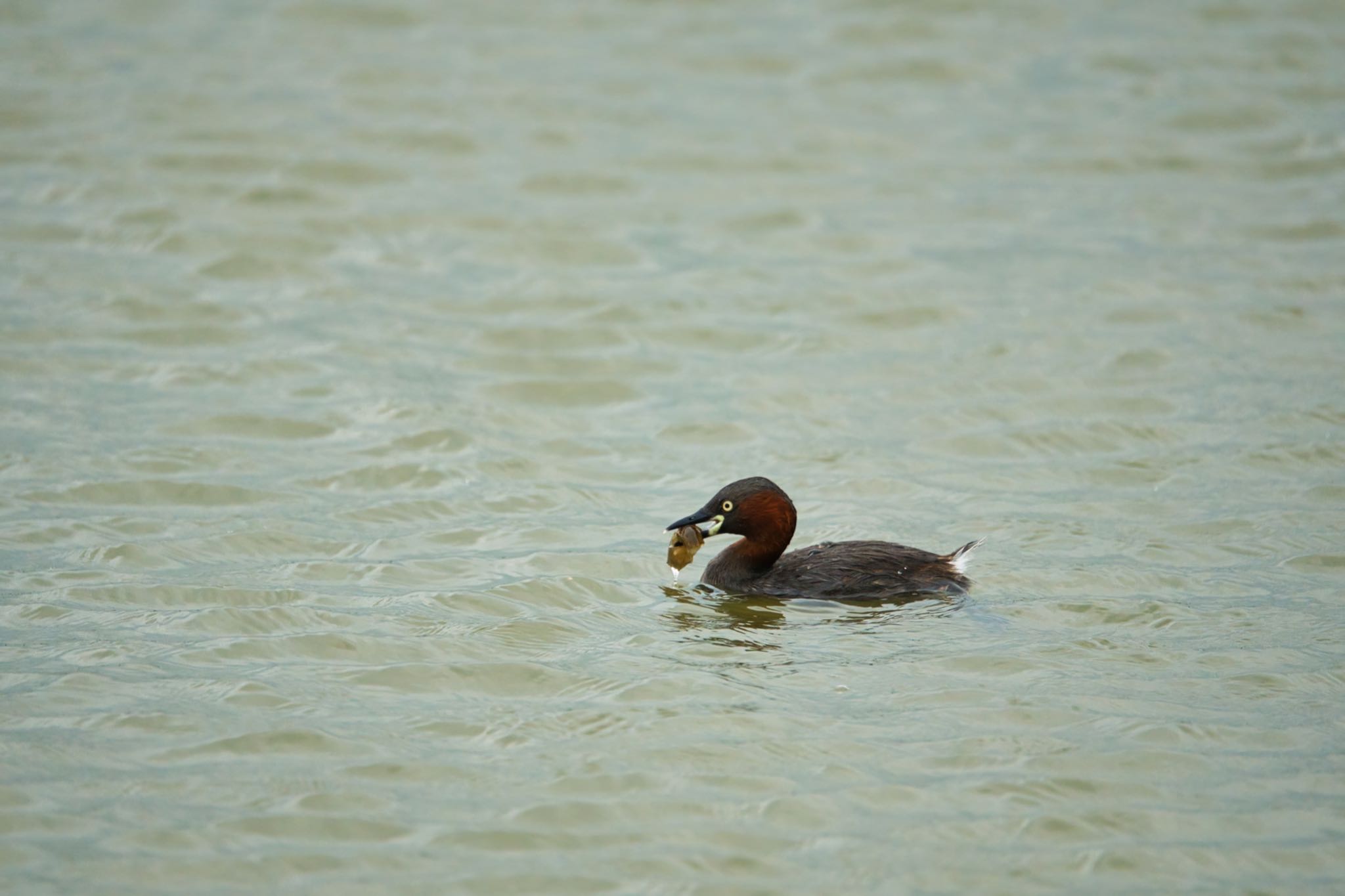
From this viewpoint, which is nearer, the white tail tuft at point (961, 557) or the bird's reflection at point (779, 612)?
the bird's reflection at point (779, 612)

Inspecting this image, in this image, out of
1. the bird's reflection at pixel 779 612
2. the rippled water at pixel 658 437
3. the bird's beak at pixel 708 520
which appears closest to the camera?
the rippled water at pixel 658 437

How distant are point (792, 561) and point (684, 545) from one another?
60 centimetres

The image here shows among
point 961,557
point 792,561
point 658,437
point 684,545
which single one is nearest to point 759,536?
point 792,561

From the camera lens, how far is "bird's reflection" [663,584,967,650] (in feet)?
26.5

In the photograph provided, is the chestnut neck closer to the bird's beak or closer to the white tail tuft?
the bird's beak

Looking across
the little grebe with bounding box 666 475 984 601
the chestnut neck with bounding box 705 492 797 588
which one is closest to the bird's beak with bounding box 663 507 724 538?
the little grebe with bounding box 666 475 984 601

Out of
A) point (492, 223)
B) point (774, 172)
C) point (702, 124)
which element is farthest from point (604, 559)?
point (702, 124)

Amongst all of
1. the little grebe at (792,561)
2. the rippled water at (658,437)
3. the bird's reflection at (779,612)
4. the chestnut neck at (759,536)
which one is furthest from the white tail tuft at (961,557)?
the chestnut neck at (759,536)

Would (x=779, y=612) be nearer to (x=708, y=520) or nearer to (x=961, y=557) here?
(x=708, y=520)

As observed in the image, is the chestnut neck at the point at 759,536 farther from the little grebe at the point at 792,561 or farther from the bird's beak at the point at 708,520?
the bird's beak at the point at 708,520

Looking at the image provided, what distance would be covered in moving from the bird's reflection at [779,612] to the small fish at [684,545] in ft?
0.60

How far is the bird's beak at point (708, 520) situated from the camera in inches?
337

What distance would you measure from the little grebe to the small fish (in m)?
0.04

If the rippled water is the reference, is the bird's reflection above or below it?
below
